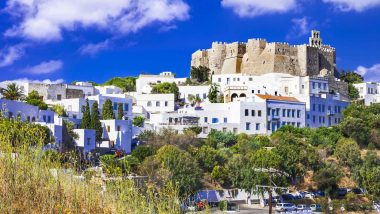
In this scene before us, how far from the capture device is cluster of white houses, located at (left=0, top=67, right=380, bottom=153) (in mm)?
46500

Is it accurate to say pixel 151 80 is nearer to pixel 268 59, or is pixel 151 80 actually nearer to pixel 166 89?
pixel 166 89

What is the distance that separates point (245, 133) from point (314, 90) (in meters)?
13.7

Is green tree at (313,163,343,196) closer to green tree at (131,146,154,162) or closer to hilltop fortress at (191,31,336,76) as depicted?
green tree at (131,146,154,162)

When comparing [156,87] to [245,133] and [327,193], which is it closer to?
[245,133]

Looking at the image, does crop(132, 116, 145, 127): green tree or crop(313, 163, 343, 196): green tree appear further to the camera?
crop(132, 116, 145, 127): green tree

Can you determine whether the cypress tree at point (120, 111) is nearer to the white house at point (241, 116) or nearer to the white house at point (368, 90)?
the white house at point (241, 116)

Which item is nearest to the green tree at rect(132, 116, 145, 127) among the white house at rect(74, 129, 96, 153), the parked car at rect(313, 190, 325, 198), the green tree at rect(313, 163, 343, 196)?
the white house at rect(74, 129, 96, 153)

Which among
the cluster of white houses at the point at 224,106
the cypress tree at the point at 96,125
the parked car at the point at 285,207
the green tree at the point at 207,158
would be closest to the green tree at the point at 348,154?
the parked car at the point at 285,207

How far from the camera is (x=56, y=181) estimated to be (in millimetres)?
8211

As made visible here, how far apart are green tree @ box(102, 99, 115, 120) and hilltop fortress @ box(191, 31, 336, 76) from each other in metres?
25.9

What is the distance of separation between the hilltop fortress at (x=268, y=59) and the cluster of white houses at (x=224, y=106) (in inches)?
169

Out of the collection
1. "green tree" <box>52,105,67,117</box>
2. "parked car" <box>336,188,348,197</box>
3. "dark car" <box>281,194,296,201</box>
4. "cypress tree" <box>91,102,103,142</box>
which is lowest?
"dark car" <box>281,194,296,201</box>

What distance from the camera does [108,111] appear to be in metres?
45.8

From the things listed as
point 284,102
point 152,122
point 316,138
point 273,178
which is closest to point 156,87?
point 152,122
